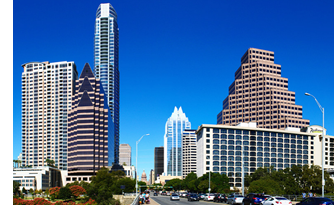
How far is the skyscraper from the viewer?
182 m

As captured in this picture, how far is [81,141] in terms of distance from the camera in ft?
601

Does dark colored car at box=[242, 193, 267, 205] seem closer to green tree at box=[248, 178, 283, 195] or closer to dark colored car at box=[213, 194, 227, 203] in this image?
dark colored car at box=[213, 194, 227, 203]

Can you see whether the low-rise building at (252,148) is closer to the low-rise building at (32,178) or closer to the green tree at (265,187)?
the green tree at (265,187)

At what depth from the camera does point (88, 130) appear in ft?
600

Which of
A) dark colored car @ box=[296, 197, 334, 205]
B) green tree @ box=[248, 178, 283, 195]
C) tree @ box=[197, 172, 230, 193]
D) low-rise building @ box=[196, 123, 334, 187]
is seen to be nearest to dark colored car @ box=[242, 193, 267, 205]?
dark colored car @ box=[296, 197, 334, 205]

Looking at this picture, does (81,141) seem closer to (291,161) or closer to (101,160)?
(101,160)

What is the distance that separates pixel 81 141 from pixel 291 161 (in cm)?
10580

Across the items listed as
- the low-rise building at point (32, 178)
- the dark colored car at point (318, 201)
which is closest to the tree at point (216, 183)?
the low-rise building at point (32, 178)

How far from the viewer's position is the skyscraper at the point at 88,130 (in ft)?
598

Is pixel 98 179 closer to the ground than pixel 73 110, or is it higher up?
closer to the ground
